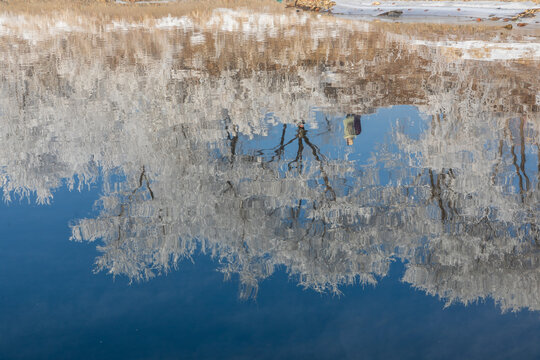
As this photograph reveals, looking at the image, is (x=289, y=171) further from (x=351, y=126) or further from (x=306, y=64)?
(x=306, y=64)

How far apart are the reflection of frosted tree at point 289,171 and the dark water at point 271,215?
0.10 feet

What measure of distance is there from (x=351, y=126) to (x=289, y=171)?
1969 mm

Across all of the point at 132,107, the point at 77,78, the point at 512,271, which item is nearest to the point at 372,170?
the point at 512,271

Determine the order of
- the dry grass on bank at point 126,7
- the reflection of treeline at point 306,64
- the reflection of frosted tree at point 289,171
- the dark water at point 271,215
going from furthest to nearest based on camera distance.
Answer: the dry grass on bank at point 126,7
the reflection of treeline at point 306,64
the reflection of frosted tree at point 289,171
the dark water at point 271,215

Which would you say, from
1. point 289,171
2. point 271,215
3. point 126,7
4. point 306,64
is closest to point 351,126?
point 289,171

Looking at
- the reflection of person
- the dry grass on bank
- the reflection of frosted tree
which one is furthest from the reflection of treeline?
the dry grass on bank

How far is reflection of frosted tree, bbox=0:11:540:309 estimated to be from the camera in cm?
570

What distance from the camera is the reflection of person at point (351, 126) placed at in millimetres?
8758

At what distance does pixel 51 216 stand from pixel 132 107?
3.88 meters

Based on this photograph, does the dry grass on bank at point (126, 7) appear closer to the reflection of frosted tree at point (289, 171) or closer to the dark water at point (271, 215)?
the reflection of frosted tree at point (289, 171)

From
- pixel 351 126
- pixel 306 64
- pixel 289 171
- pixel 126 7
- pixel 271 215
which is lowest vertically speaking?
pixel 271 215

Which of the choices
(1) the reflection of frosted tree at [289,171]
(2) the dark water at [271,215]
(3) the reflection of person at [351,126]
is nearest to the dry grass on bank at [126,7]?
(1) the reflection of frosted tree at [289,171]

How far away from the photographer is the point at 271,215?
6.56m

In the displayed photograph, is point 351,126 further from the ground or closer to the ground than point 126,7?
closer to the ground
